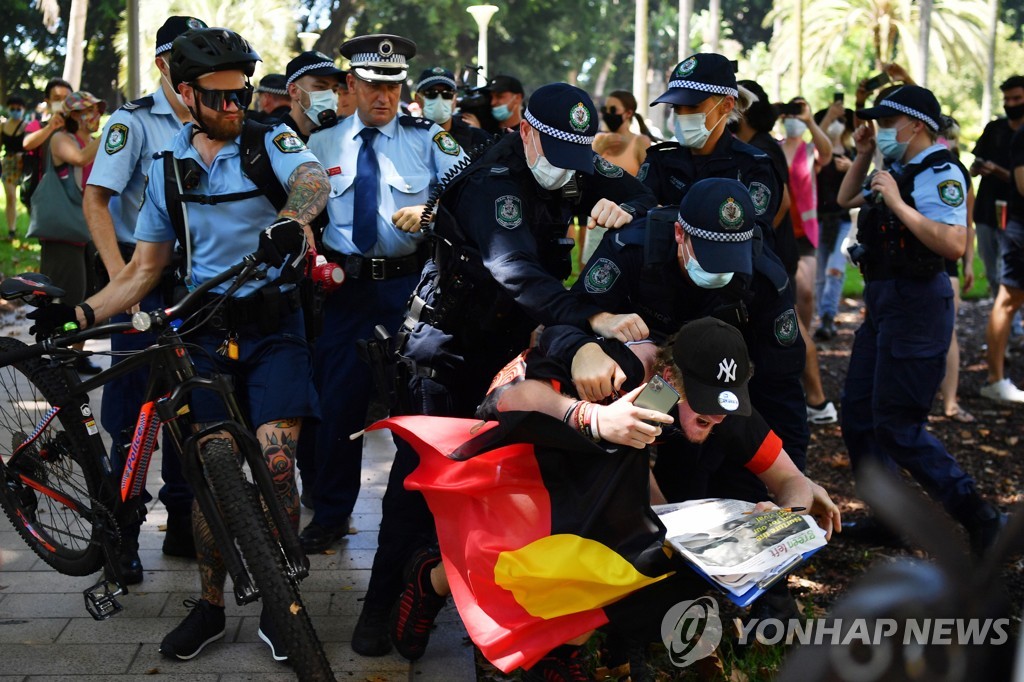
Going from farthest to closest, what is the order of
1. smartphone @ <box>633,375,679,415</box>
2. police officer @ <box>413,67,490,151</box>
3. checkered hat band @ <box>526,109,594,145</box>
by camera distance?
police officer @ <box>413,67,490,151</box> → checkered hat band @ <box>526,109,594,145</box> → smartphone @ <box>633,375,679,415</box>

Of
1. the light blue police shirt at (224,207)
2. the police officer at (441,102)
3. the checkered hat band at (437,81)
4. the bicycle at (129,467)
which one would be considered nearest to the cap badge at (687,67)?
the light blue police shirt at (224,207)

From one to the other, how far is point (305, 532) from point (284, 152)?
1.81 metres

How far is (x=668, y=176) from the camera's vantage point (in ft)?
16.7

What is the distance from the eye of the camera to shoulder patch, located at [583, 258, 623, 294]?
12.4ft

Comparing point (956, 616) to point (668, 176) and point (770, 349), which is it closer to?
point (770, 349)

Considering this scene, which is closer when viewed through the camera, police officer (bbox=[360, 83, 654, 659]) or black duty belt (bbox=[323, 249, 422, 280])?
police officer (bbox=[360, 83, 654, 659])

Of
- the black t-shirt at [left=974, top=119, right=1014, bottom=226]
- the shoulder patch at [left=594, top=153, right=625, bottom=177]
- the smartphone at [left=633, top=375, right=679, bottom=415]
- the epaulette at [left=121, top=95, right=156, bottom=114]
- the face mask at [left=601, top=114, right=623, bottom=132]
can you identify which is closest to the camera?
the smartphone at [left=633, top=375, right=679, bottom=415]

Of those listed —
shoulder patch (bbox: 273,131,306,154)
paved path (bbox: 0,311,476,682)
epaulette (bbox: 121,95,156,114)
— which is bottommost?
paved path (bbox: 0,311,476,682)

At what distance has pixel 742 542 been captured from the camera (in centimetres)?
306

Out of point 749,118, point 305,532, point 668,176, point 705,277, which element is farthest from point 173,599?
point 749,118

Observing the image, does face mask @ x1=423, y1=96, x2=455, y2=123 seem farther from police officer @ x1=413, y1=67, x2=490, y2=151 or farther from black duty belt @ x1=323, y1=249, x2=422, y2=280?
black duty belt @ x1=323, y1=249, x2=422, y2=280

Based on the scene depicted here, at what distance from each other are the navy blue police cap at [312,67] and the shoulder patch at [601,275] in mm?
2988

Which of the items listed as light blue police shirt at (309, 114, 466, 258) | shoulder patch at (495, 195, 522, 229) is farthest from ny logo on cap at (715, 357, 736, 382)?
light blue police shirt at (309, 114, 466, 258)
